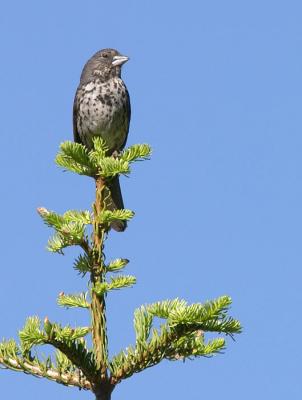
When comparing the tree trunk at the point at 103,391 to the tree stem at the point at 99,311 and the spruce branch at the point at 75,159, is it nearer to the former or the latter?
the tree stem at the point at 99,311

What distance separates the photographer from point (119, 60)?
753 cm

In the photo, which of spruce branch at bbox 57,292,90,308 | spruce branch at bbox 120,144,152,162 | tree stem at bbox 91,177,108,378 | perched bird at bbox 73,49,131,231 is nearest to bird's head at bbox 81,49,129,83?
perched bird at bbox 73,49,131,231

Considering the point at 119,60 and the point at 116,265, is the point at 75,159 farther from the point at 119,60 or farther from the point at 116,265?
the point at 119,60

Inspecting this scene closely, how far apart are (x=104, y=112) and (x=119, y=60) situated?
825 millimetres

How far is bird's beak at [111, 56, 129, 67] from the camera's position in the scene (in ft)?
24.6

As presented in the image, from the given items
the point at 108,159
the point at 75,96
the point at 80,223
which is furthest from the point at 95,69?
the point at 80,223

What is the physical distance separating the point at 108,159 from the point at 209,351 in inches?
41.2

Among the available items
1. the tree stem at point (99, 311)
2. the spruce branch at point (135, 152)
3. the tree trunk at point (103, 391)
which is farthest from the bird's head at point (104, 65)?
the tree trunk at point (103, 391)

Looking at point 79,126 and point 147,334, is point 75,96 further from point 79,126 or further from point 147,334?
point 147,334

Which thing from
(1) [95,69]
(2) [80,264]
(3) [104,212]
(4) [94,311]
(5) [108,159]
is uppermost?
(1) [95,69]

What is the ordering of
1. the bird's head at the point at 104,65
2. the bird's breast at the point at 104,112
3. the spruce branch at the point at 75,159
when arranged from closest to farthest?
A: 1. the spruce branch at the point at 75,159
2. the bird's breast at the point at 104,112
3. the bird's head at the point at 104,65

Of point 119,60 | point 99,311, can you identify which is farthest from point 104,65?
point 99,311

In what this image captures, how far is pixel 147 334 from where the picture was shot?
255cm

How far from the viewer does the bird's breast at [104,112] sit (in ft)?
22.6
